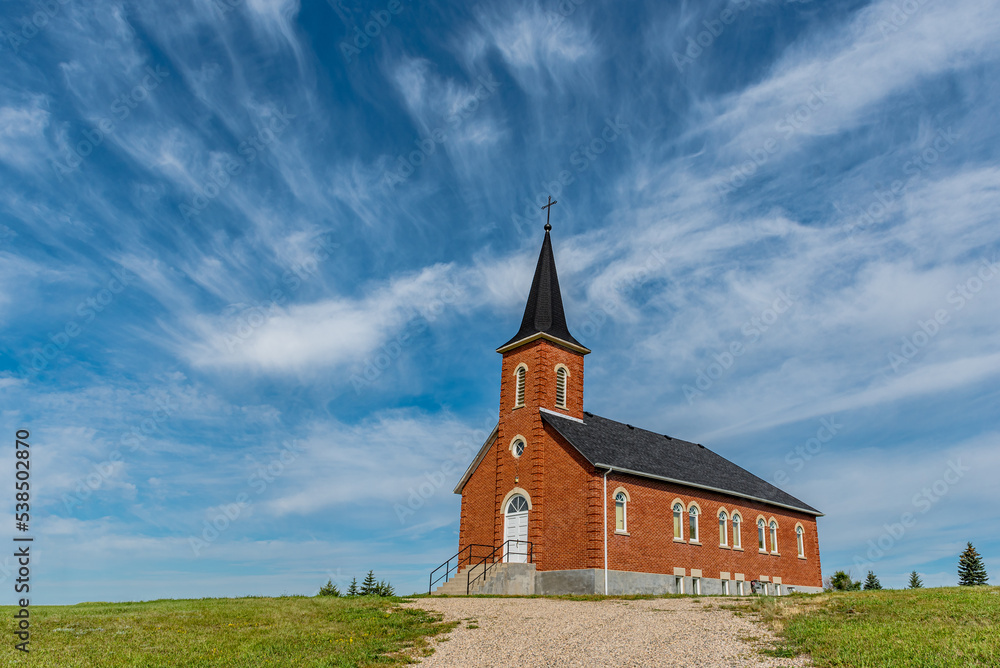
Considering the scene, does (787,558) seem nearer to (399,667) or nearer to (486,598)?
(486,598)

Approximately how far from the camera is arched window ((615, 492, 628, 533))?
2801 cm

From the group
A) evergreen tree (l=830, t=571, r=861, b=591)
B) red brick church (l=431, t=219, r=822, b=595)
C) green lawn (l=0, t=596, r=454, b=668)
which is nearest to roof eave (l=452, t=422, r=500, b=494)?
red brick church (l=431, t=219, r=822, b=595)

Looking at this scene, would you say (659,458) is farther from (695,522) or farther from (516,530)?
(516,530)

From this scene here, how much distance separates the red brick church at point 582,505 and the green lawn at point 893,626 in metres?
9.66

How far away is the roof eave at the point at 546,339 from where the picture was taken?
1237 inches

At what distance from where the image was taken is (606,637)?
15.0 meters

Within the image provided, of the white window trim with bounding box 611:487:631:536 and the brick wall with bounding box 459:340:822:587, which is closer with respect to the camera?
the brick wall with bounding box 459:340:822:587

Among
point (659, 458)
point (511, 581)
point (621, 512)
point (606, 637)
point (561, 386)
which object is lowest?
point (606, 637)

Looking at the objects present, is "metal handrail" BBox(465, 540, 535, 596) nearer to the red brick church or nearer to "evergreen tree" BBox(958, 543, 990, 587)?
the red brick church

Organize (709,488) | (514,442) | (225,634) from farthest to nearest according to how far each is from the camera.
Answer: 1. (709,488)
2. (514,442)
3. (225,634)

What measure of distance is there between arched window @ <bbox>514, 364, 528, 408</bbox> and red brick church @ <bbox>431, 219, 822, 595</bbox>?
0.05 metres

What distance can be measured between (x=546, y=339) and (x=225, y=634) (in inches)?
727

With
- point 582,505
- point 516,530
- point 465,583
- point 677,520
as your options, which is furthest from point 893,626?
point 516,530

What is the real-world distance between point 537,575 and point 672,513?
6.58 meters
